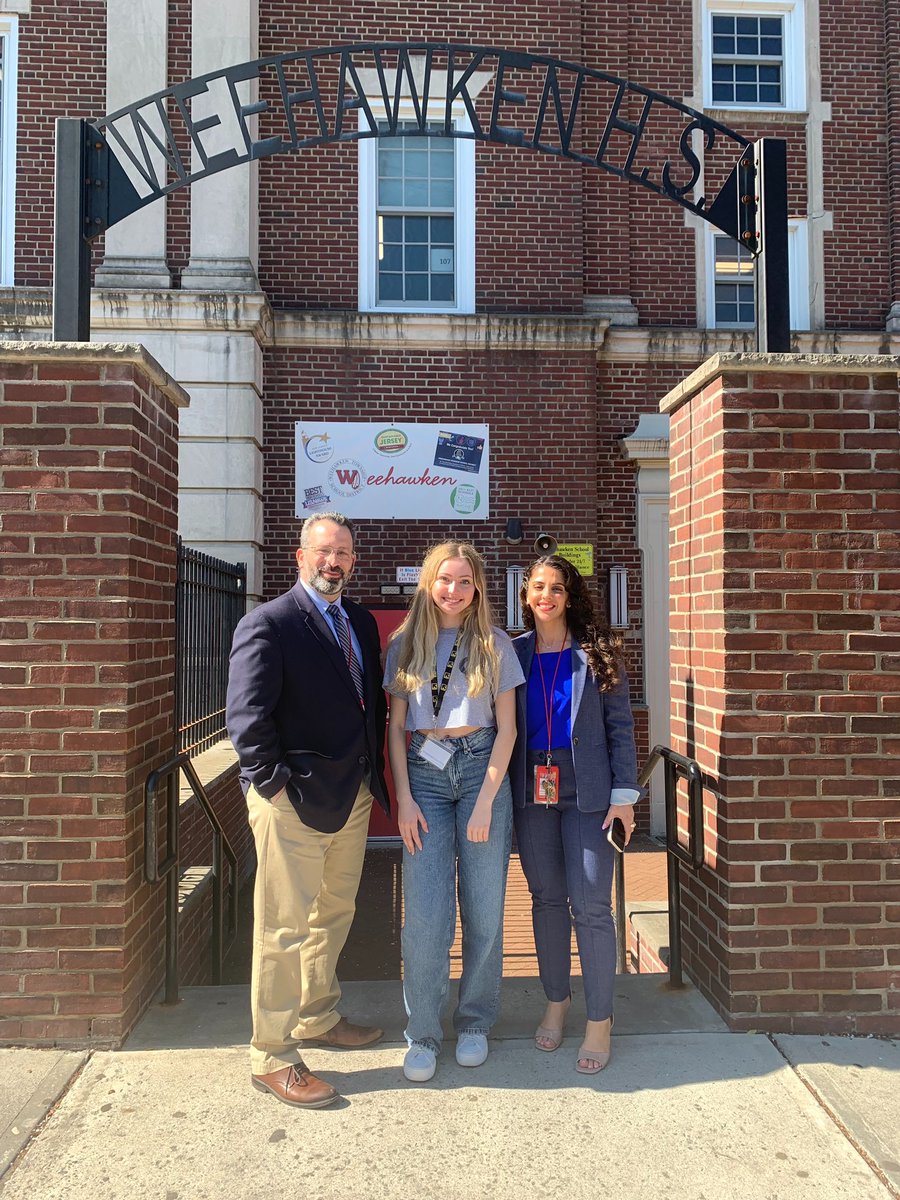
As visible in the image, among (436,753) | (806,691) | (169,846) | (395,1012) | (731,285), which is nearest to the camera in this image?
(436,753)

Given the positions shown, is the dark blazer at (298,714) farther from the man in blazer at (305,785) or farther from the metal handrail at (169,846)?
the metal handrail at (169,846)

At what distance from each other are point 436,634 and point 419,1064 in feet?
4.68

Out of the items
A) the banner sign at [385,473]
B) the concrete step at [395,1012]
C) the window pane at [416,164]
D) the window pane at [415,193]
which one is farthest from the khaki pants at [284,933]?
the window pane at [416,164]

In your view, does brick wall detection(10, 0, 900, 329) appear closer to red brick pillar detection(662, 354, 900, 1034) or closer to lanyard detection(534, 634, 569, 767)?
red brick pillar detection(662, 354, 900, 1034)

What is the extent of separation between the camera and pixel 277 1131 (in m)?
2.75

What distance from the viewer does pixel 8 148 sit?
880 cm

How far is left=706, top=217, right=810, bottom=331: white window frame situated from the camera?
9.82m

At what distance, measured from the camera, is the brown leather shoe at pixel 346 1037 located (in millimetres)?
3254

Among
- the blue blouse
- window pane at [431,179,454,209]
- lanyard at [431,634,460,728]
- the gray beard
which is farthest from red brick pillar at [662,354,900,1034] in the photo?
window pane at [431,179,454,209]

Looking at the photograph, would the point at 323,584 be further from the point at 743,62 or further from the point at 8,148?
the point at 743,62

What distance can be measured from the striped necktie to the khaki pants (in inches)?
19.2

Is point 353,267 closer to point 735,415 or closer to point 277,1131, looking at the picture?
point 735,415

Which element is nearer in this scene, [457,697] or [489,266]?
[457,697]

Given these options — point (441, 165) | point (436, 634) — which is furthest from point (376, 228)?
point (436, 634)
